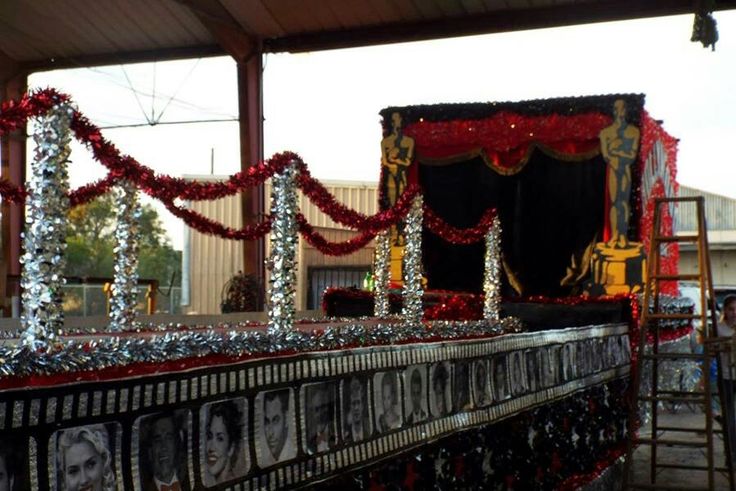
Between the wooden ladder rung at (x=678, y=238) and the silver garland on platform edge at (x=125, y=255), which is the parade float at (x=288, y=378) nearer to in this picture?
the silver garland on platform edge at (x=125, y=255)

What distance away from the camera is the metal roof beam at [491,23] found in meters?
12.7

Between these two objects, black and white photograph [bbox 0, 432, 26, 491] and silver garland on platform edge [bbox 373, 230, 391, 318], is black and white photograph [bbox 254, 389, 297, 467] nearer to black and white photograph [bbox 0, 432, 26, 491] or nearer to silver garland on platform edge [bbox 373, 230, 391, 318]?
black and white photograph [bbox 0, 432, 26, 491]

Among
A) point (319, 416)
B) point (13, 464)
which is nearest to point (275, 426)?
point (319, 416)

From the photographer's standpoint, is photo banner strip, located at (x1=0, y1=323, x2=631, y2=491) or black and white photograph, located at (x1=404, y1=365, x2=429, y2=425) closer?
photo banner strip, located at (x1=0, y1=323, x2=631, y2=491)

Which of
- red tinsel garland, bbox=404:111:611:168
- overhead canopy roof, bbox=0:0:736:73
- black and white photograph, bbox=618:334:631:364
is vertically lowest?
black and white photograph, bbox=618:334:631:364

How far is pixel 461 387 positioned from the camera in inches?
186

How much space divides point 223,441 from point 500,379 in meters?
2.59

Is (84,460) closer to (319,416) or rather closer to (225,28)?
(319,416)

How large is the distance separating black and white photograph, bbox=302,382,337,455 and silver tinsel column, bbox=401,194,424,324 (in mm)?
3255

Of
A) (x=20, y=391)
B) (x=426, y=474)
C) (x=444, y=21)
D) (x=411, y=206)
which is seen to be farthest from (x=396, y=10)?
(x=20, y=391)

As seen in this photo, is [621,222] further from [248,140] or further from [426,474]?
[426,474]

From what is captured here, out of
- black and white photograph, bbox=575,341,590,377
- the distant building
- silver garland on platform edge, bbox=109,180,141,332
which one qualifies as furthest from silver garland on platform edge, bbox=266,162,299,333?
the distant building

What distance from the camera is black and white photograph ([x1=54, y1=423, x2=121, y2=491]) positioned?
7.82 ft

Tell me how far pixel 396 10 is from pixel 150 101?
14.7 ft
